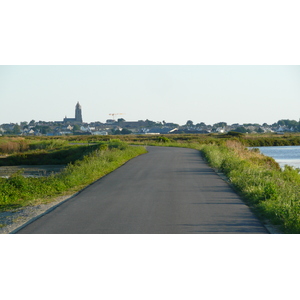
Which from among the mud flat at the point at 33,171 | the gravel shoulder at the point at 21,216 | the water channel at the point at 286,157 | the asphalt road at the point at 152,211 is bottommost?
the mud flat at the point at 33,171

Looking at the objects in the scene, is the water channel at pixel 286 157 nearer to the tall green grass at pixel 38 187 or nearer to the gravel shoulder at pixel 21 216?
the tall green grass at pixel 38 187

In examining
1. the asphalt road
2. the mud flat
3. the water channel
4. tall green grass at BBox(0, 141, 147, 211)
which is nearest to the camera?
the asphalt road

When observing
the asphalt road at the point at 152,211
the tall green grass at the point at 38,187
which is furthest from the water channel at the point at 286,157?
the asphalt road at the point at 152,211

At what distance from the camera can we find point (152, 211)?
11586 mm

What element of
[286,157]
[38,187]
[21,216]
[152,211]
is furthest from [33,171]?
[152,211]

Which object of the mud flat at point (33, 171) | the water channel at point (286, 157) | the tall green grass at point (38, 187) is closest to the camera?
the tall green grass at point (38, 187)

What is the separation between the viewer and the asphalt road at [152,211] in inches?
379

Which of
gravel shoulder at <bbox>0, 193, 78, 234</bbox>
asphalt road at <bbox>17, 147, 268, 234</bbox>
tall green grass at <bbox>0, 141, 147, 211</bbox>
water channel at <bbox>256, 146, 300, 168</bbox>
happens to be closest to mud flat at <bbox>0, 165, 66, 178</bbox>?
tall green grass at <bbox>0, 141, 147, 211</bbox>

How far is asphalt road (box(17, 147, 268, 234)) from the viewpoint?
963 centimetres

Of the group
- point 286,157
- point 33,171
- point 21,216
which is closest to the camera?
point 21,216

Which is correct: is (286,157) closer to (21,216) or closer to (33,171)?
(33,171)

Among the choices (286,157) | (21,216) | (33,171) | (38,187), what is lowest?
(33,171)

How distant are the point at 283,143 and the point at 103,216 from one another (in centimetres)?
7105

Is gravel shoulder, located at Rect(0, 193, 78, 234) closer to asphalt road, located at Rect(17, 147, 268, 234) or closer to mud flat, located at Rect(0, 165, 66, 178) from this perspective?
asphalt road, located at Rect(17, 147, 268, 234)
